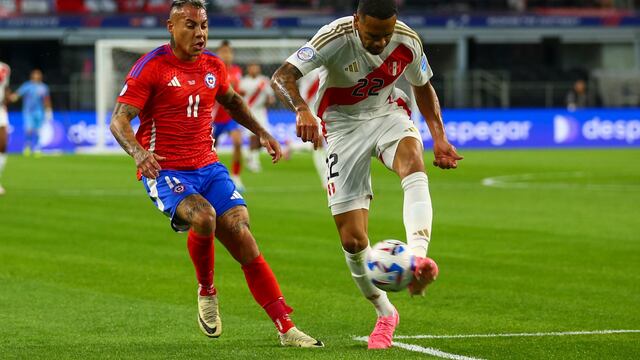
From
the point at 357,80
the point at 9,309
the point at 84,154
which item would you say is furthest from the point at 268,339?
the point at 84,154

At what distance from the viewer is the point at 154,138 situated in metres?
8.38

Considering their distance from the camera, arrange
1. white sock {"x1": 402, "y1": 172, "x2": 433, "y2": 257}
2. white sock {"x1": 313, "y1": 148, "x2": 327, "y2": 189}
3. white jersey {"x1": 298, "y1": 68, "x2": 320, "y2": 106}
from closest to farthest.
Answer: white sock {"x1": 402, "y1": 172, "x2": 433, "y2": 257} < white sock {"x1": 313, "y1": 148, "x2": 327, "y2": 189} < white jersey {"x1": 298, "y1": 68, "x2": 320, "y2": 106}

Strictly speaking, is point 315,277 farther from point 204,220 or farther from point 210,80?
point 204,220

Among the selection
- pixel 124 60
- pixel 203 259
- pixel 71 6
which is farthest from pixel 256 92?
Answer: pixel 203 259

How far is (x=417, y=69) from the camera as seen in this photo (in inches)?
329

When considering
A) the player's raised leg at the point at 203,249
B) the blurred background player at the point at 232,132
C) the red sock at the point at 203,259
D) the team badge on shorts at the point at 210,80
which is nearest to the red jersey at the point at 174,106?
the team badge on shorts at the point at 210,80

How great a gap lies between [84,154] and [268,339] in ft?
93.3

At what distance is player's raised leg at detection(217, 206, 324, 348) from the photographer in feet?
27.1

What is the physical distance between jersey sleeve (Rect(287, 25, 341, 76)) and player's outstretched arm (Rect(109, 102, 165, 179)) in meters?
1.05

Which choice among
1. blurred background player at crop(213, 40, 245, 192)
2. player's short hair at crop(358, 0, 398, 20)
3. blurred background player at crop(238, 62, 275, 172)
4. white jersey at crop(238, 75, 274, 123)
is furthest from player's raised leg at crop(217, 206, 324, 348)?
white jersey at crop(238, 75, 274, 123)

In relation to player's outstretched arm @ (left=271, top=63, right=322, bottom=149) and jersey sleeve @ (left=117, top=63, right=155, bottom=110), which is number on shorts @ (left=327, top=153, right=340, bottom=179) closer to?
player's outstretched arm @ (left=271, top=63, right=322, bottom=149)

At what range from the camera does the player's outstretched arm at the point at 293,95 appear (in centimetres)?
761

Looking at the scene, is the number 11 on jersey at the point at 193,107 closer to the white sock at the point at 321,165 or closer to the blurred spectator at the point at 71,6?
the white sock at the point at 321,165

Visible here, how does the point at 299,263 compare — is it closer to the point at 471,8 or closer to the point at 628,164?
the point at 628,164
